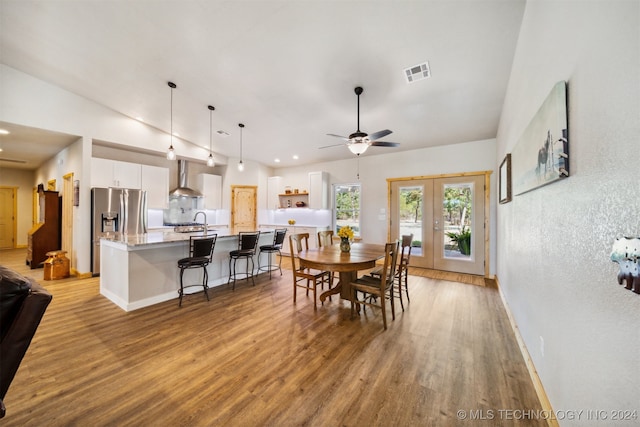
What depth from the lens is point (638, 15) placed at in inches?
31.2

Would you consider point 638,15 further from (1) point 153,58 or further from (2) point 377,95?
(1) point 153,58

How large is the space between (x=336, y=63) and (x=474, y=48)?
1.51 m

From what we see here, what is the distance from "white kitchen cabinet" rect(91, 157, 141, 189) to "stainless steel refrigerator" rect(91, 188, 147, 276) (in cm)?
23

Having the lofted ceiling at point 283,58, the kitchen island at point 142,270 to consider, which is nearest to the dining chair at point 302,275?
the kitchen island at point 142,270

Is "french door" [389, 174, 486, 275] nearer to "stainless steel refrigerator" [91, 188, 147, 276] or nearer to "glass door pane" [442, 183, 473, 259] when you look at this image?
"glass door pane" [442, 183, 473, 259]

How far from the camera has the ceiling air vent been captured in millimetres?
2949

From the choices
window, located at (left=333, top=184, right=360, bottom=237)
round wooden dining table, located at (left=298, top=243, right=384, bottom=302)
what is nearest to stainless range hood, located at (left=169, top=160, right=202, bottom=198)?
window, located at (left=333, top=184, right=360, bottom=237)

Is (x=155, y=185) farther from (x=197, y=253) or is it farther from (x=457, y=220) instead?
(x=457, y=220)

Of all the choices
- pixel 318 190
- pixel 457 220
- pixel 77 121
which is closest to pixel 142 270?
pixel 77 121

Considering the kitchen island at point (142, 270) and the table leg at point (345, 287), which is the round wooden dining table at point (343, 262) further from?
the kitchen island at point (142, 270)

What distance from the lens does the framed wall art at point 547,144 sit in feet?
4.32

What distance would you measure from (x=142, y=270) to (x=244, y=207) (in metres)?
4.22

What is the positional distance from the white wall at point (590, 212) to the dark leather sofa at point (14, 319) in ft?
7.87

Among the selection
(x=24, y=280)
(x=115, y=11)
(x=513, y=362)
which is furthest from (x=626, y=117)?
(x=115, y=11)
